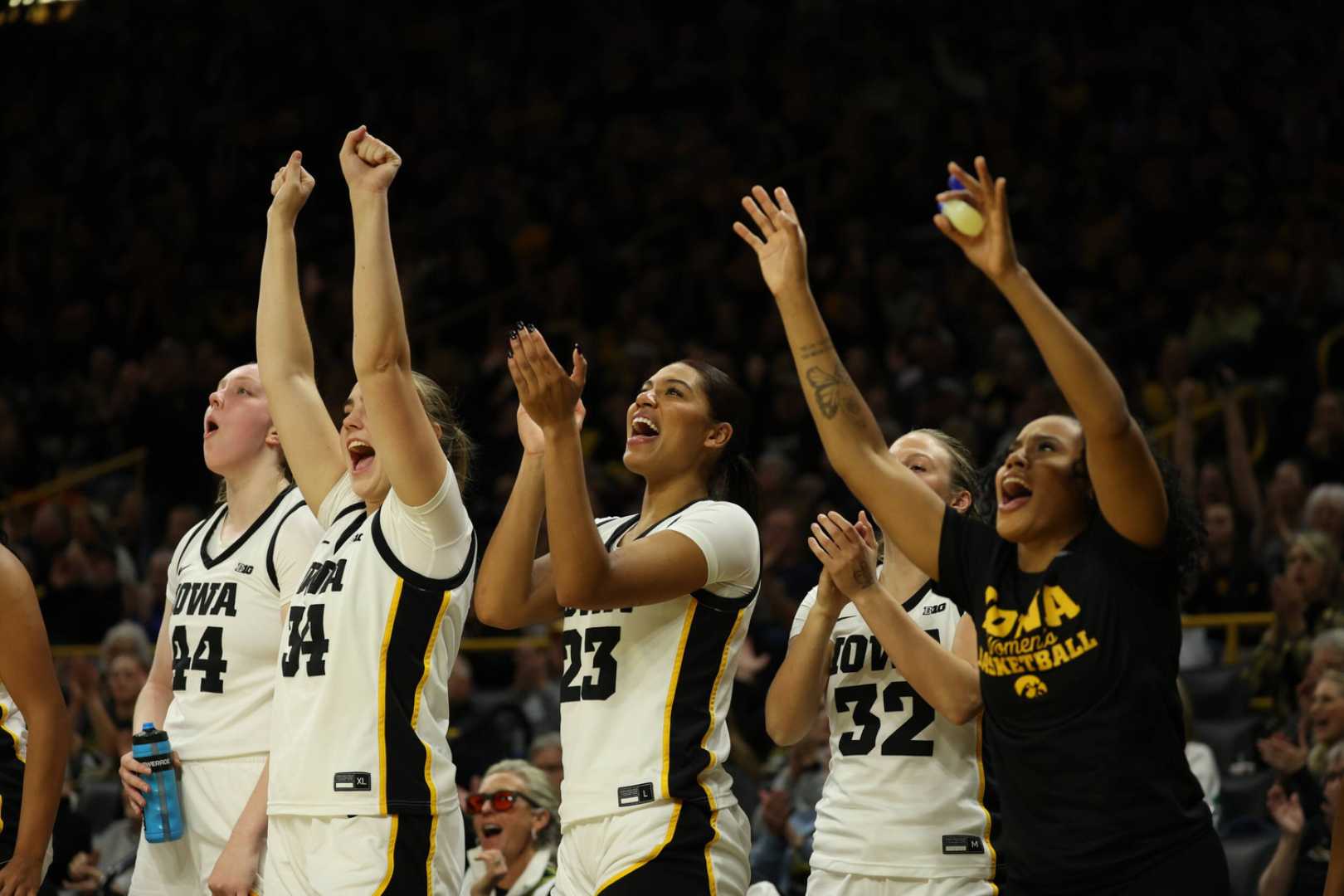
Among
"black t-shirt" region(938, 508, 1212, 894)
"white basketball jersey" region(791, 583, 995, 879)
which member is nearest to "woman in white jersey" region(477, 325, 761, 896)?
"white basketball jersey" region(791, 583, 995, 879)

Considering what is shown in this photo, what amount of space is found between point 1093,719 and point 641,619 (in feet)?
3.82

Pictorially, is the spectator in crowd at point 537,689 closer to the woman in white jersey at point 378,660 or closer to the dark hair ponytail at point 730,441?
the dark hair ponytail at point 730,441

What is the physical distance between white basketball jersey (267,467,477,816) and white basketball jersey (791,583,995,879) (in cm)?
97

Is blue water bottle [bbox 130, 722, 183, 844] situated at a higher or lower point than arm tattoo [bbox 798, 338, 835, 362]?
lower

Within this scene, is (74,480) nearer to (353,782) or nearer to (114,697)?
(114,697)

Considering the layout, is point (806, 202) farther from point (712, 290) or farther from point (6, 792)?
point (6, 792)

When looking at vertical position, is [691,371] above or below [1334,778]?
above

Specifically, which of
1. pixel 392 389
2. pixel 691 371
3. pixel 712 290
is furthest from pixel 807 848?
pixel 712 290

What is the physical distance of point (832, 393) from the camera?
11.6ft

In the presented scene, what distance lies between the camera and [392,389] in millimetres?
3799

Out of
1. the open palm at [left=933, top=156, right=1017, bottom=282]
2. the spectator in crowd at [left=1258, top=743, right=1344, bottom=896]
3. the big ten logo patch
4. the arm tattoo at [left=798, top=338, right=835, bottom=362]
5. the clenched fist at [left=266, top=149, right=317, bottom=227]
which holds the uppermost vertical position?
the clenched fist at [left=266, top=149, right=317, bottom=227]

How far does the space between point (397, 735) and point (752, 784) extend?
3387mm

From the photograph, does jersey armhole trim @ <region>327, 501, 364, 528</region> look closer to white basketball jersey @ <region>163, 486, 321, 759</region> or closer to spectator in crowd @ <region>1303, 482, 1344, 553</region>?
white basketball jersey @ <region>163, 486, 321, 759</region>

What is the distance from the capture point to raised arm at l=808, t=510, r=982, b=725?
383 centimetres
